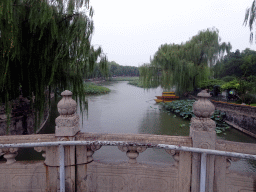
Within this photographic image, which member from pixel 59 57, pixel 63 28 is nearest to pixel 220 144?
pixel 59 57

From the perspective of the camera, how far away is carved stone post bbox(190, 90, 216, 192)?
1.87 meters

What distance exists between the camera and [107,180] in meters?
2.10

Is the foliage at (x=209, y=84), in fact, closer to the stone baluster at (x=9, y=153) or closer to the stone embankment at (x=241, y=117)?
the stone embankment at (x=241, y=117)

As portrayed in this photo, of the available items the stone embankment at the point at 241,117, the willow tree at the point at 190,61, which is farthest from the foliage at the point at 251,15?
the willow tree at the point at 190,61

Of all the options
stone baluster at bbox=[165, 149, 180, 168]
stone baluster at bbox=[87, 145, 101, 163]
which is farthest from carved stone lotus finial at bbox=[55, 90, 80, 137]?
stone baluster at bbox=[165, 149, 180, 168]

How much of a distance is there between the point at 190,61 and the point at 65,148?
13.6m

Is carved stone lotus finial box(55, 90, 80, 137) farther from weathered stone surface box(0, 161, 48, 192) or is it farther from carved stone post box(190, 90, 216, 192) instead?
carved stone post box(190, 90, 216, 192)

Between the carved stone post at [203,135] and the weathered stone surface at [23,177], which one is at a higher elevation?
the carved stone post at [203,135]

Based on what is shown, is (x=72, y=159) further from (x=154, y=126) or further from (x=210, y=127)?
(x=154, y=126)

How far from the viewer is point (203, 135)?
6.18ft

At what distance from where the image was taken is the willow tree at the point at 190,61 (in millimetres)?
13289

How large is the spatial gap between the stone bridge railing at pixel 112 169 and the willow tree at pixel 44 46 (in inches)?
68.4

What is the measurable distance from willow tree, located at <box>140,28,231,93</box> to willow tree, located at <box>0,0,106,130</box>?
1033cm

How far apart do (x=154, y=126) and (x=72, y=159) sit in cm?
682
